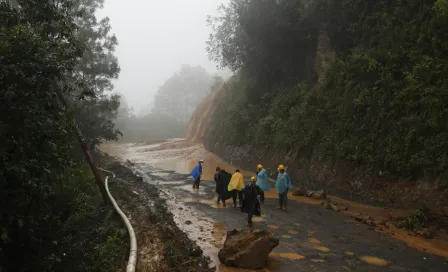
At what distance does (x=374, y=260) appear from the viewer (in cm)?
764

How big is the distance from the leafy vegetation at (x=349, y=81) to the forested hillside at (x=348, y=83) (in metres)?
0.04

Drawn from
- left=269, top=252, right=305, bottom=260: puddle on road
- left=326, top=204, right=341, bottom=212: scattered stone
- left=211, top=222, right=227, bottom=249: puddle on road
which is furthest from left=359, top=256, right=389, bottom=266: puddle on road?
left=326, top=204, right=341, bottom=212: scattered stone

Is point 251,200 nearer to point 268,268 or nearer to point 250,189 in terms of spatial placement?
point 250,189

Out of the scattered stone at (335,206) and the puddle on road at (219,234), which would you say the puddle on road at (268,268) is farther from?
the scattered stone at (335,206)

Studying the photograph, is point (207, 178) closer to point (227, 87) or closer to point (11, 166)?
point (11, 166)

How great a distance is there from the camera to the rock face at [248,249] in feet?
23.6

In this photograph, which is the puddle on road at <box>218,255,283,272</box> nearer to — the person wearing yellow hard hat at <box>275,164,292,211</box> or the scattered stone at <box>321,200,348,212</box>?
the person wearing yellow hard hat at <box>275,164,292,211</box>

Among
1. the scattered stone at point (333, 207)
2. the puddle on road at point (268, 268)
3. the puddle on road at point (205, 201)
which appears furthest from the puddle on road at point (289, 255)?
the puddle on road at point (205, 201)

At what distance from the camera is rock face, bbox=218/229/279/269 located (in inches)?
283

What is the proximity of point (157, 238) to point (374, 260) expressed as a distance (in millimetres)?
5186

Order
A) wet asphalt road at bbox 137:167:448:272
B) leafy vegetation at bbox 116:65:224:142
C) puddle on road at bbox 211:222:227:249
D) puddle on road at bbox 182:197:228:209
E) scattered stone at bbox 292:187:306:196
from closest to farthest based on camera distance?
1. wet asphalt road at bbox 137:167:448:272
2. puddle on road at bbox 211:222:227:249
3. puddle on road at bbox 182:197:228:209
4. scattered stone at bbox 292:187:306:196
5. leafy vegetation at bbox 116:65:224:142

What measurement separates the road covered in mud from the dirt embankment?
15.5 inches

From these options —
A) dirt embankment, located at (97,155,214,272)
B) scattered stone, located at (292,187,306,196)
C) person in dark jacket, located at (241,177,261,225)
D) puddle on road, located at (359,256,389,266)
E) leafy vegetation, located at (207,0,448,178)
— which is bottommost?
puddle on road, located at (359,256,389,266)

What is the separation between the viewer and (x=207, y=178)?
20.4 metres
